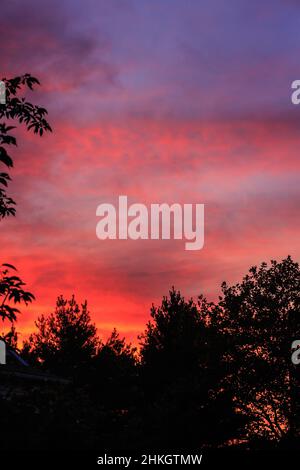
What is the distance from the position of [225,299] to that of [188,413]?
30407mm

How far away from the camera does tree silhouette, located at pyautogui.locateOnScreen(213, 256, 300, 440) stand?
153ft

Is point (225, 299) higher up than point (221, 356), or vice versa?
point (225, 299)

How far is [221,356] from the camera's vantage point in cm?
4856

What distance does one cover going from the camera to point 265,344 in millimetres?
48094

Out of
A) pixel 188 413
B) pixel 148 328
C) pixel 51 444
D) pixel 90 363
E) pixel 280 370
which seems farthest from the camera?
pixel 90 363

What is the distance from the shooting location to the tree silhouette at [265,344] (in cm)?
4672

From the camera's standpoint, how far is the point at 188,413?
20.3 metres

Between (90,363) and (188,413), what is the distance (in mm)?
42754
